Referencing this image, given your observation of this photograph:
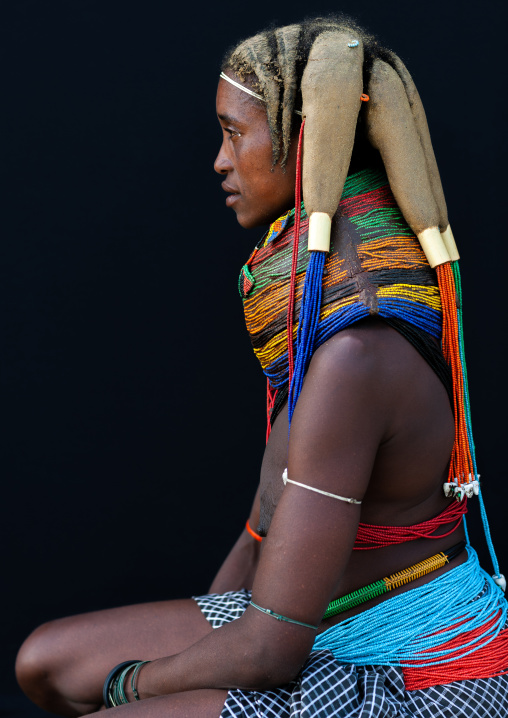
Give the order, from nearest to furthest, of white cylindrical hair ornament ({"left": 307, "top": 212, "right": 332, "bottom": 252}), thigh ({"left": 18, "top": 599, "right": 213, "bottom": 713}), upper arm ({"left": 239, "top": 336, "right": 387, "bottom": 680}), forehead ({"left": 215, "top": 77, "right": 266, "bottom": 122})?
upper arm ({"left": 239, "top": 336, "right": 387, "bottom": 680}) < white cylindrical hair ornament ({"left": 307, "top": 212, "right": 332, "bottom": 252}) < forehead ({"left": 215, "top": 77, "right": 266, "bottom": 122}) < thigh ({"left": 18, "top": 599, "right": 213, "bottom": 713})

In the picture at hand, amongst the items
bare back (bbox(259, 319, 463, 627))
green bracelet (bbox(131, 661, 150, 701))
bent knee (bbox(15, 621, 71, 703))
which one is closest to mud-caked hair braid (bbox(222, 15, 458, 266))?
bare back (bbox(259, 319, 463, 627))

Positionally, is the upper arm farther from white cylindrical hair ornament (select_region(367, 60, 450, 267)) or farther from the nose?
the nose

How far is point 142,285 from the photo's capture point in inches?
89.6

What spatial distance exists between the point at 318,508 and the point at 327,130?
584mm

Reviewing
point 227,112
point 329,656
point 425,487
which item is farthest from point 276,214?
point 329,656

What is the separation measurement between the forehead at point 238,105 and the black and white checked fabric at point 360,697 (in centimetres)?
90

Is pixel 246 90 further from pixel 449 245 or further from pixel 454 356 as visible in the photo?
pixel 454 356

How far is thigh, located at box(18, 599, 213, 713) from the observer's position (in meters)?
1.55

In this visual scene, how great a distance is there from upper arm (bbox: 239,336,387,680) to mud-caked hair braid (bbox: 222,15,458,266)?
30cm

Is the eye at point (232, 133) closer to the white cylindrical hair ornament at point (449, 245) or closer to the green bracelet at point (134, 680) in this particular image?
the white cylindrical hair ornament at point (449, 245)


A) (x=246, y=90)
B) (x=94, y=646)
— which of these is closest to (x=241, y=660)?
(x=94, y=646)

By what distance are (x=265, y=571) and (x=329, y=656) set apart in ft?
0.78

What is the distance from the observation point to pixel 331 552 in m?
1.11

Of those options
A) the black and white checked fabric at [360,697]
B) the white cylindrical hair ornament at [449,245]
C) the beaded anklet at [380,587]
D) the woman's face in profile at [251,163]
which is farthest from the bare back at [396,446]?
the woman's face in profile at [251,163]
